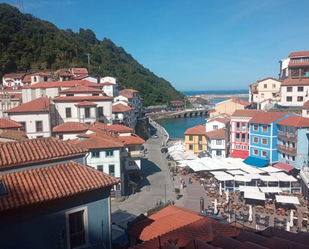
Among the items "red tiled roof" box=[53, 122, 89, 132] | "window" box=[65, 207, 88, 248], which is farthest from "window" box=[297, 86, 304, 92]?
"window" box=[65, 207, 88, 248]

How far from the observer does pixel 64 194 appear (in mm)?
6207

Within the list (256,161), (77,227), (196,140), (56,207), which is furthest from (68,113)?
(56,207)

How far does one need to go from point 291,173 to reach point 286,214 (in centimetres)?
849

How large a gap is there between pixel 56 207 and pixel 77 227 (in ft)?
2.63

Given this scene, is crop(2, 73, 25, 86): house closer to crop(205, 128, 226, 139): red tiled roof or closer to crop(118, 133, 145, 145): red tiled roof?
crop(118, 133, 145, 145): red tiled roof

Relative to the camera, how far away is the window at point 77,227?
257 inches

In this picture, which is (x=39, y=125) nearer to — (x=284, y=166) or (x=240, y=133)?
(x=240, y=133)

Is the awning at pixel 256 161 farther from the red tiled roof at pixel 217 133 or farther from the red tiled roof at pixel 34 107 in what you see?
the red tiled roof at pixel 34 107

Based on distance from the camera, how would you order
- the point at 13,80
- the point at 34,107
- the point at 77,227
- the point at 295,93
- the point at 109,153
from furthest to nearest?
the point at 13,80, the point at 295,93, the point at 34,107, the point at 109,153, the point at 77,227

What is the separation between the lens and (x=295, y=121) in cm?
2511

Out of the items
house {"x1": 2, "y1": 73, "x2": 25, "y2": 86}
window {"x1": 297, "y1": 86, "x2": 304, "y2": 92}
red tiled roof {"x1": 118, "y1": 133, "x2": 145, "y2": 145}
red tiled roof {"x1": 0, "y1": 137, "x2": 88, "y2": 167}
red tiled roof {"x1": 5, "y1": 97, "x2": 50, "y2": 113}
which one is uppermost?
house {"x1": 2, "y1": 73, "x2": 25, "y2": 86}

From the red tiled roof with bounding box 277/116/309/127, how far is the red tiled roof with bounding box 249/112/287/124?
950 mm

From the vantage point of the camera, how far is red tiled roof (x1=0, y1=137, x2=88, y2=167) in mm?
6566

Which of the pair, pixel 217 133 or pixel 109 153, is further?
pixel 217 133
